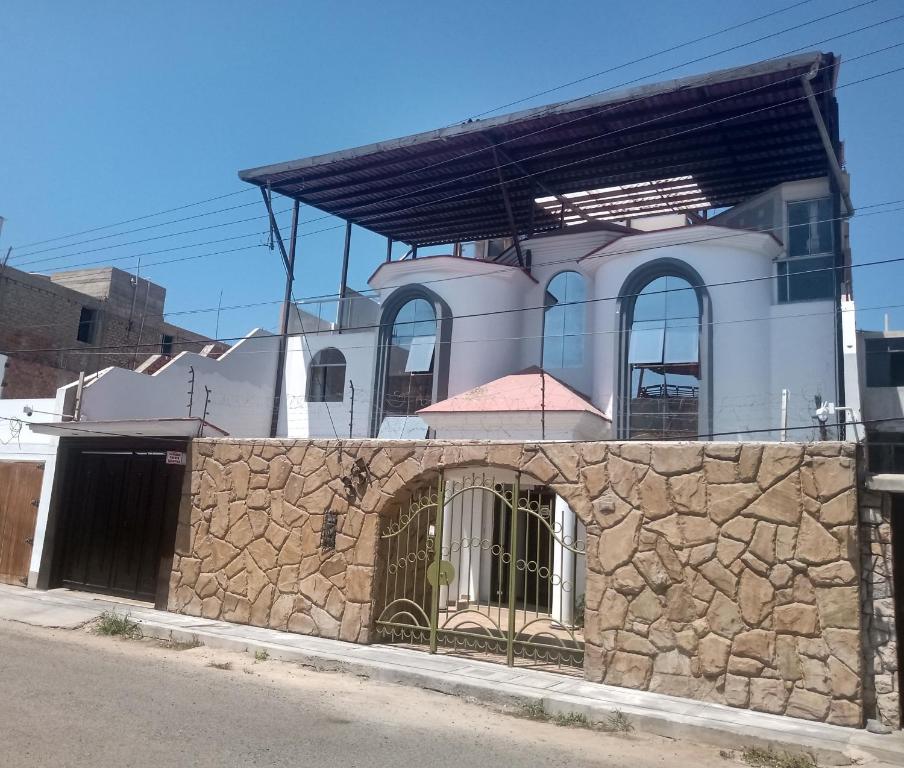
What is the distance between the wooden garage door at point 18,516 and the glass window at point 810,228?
17.8 metres

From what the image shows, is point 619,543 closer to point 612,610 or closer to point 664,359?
point 612,610

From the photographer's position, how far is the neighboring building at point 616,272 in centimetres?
1795

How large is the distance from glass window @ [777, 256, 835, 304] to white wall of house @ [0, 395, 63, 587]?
54.1 feet

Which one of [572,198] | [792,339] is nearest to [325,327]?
[572,198]

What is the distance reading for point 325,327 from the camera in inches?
979

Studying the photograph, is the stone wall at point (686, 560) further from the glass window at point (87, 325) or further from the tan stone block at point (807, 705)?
the glass window at point (87, 325)

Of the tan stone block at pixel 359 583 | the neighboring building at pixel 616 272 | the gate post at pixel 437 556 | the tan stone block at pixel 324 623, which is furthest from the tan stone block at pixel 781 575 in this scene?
the neighboring building at pixel 616 272

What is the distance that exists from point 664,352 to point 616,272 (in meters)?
2.58

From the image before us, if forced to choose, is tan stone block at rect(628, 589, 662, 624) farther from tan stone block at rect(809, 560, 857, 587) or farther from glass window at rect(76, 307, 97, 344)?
glass window at rect(76, 307, 97, 344)

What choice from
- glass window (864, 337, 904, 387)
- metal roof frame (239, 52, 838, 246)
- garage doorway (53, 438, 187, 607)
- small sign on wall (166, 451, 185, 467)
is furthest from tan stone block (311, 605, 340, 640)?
glass window (864, 337, 904, 387)

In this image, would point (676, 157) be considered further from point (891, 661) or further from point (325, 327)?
point (891, 661)

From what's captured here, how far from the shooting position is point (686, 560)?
8.62 m

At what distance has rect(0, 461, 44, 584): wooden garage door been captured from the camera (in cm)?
1529

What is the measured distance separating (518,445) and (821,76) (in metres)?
12.5
